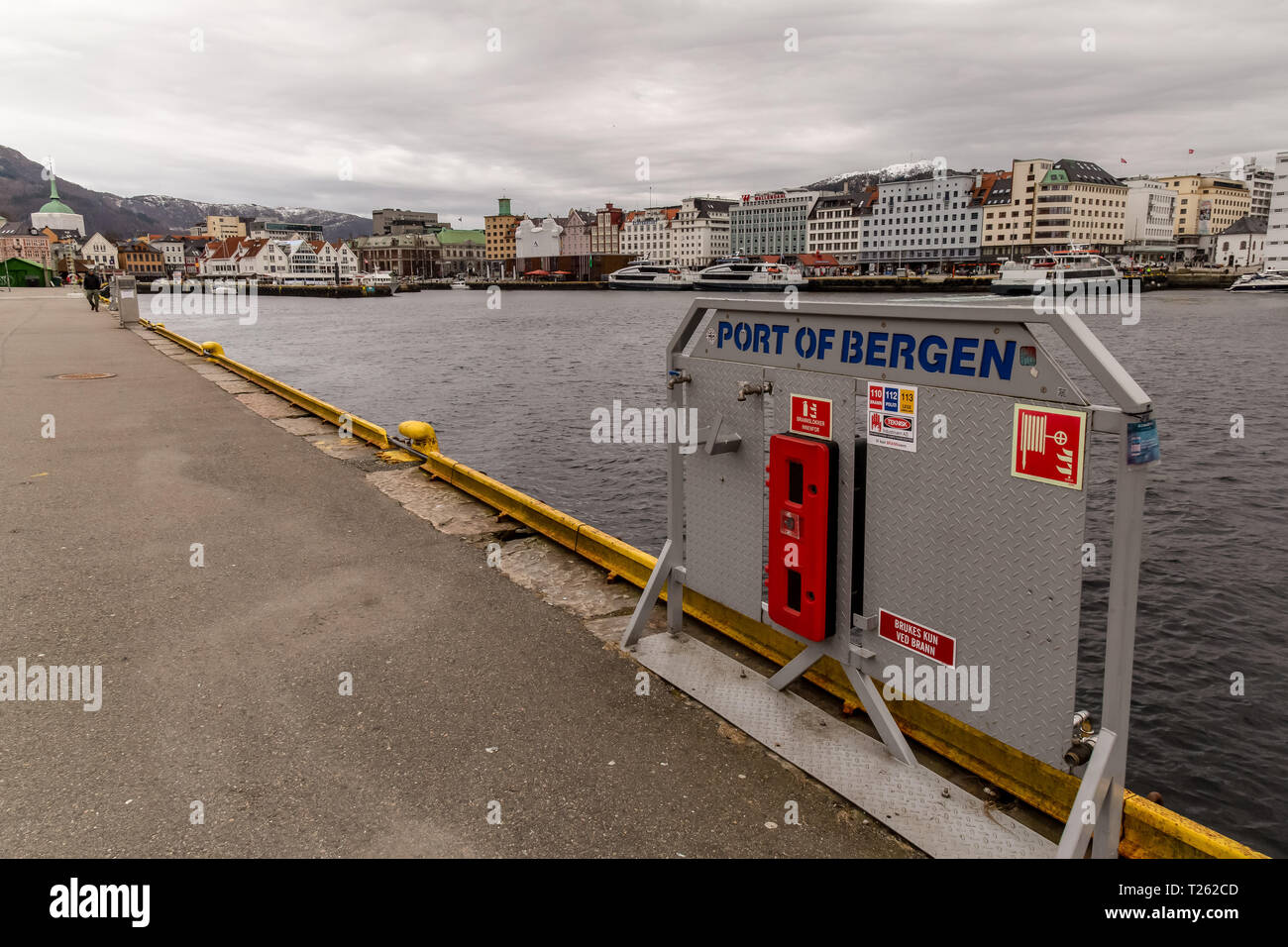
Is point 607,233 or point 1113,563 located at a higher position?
point 607,233

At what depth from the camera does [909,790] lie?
11.5 feet

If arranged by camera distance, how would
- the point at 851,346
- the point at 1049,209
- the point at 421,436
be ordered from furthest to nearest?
the point at 1049,209 < the point at 421,436 < the point at 851,346

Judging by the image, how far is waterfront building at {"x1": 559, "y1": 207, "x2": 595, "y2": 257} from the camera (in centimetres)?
19175

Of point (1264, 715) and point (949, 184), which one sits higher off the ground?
point (949, 184)

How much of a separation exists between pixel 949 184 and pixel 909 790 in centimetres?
16239

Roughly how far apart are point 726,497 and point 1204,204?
224461mm

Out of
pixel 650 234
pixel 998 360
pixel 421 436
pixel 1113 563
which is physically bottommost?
pixel 421 436

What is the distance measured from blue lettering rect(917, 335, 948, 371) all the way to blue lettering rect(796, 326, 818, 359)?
60 cm

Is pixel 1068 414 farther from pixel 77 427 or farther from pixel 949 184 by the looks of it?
pixel 949 184

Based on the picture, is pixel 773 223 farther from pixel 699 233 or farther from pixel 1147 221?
pixel 1147 221

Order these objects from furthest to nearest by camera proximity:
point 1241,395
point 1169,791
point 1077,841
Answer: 1. point 1241,395
2. point 1169,791
3. point 1077,841

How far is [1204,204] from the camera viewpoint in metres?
184

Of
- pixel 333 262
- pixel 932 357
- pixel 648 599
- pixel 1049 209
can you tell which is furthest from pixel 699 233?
pixel 932 357

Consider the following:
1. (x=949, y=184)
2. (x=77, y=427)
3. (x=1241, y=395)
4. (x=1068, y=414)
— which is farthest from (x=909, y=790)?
(x=949, y=184)
